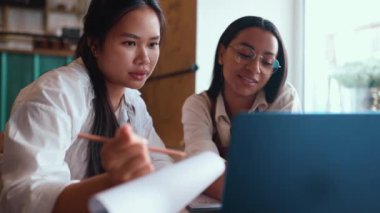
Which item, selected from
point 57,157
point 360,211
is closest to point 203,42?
point 57,157

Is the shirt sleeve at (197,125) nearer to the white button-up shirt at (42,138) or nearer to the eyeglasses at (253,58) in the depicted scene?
the eyeglasses at (253,58)

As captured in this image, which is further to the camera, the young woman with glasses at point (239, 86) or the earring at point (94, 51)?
the young woman with glasses at point (239, 86)

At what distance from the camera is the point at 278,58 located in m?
1.17

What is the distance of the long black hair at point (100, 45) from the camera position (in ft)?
2.77

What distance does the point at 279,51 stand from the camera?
1.16 meters

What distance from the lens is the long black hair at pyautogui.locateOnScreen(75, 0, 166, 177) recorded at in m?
0.85

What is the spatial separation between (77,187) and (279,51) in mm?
784

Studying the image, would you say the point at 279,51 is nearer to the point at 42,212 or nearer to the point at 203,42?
the point at 42,212

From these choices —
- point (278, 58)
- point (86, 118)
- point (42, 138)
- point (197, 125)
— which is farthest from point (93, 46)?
point (278, 58)

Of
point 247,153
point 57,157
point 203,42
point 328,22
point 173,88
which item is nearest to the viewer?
point 247,153

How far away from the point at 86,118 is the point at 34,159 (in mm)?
228

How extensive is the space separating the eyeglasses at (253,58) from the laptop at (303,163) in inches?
26.8

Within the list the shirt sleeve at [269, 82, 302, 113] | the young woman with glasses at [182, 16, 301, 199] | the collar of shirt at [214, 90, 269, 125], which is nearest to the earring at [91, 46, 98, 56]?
the young woman with glasses at [182, 16, 301, 199]

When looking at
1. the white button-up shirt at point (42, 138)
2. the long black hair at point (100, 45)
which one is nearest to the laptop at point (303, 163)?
the white button-up shirt at point (42, 138)
